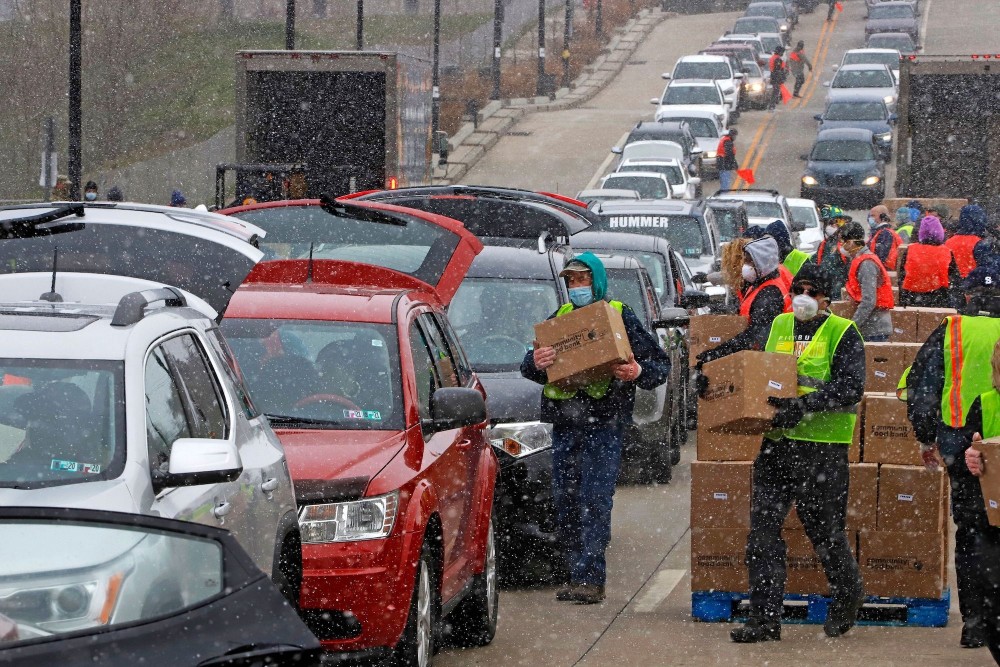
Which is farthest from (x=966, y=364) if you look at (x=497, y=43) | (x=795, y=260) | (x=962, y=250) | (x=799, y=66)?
(x=799, y=66)

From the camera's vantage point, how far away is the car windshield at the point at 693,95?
159 feet

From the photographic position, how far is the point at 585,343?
30.1ft

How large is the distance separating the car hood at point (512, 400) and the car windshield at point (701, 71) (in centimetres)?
4128

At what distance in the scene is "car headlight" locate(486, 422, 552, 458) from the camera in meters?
10.1

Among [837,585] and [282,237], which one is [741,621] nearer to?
[837,585]

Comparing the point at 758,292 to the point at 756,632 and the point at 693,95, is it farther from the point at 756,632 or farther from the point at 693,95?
the point at 693,95

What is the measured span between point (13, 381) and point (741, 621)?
15.6ft

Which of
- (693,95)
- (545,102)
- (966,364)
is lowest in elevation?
(545,102)

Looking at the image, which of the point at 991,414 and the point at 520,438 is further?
the point at 520,438

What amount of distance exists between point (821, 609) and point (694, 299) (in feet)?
22.7

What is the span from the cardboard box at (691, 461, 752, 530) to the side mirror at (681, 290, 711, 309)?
6.49 meters

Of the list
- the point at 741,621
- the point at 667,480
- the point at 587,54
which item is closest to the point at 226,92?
the point at 587,54

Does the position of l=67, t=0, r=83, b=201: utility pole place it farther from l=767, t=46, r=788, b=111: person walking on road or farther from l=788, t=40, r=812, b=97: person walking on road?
l=788, t=40, r=812, b=97: person walking on road

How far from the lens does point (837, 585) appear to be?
8453 mm
